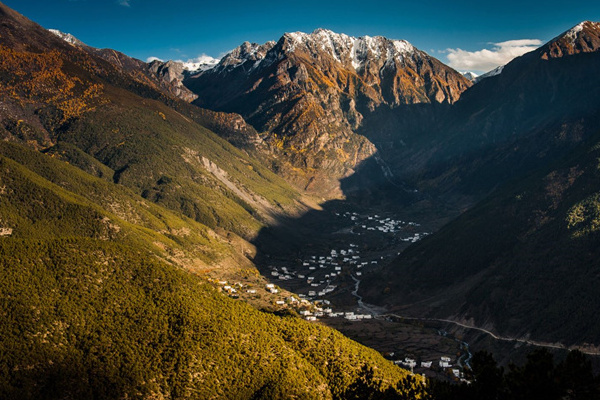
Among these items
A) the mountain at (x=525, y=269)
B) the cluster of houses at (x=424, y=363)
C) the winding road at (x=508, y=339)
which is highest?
the mountain at (x=525, y=269)

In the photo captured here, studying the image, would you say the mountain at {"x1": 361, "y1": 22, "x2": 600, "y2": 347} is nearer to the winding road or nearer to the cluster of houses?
the winding road

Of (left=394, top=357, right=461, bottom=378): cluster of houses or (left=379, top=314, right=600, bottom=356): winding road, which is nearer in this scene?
(left=379, top=314, right=600, bottom=356): winding road

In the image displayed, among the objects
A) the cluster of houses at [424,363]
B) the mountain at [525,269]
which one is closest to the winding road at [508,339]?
the mountain at [525,269]

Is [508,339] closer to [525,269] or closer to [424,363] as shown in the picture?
[424,363]

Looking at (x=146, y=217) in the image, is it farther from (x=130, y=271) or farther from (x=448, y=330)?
(x=448, y=330)

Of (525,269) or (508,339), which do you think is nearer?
(508,339)

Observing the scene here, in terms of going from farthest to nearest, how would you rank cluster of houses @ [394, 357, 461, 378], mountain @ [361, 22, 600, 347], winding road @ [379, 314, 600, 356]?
1. mountain @ [361, 22, 600, 347]
2. cluster of houses @ [394, 357, 461, 378]
3. winding road @ [379, 314, 600, 356]

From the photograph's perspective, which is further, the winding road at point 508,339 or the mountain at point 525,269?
the mountain at point 525,269

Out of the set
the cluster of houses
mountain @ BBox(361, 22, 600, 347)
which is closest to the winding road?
mountain @ BBox(361, 22, 600, 347)

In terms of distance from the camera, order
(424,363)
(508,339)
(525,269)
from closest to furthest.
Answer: (424,363), (508,339), (525,269)

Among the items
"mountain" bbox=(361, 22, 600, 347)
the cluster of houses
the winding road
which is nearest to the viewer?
the winding road

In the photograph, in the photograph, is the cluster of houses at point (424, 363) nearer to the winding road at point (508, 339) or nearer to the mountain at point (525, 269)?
the winding road at point (508, 339)

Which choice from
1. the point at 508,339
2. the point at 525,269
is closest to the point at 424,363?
the point at 508,339
